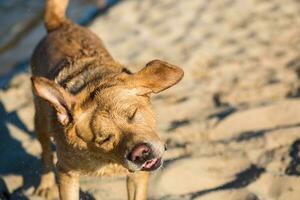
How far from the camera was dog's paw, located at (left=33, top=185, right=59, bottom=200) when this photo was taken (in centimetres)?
479

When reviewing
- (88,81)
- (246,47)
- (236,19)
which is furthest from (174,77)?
(236,19)

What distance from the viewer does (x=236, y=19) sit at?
830 cm

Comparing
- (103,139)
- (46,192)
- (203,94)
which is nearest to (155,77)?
(103,139)

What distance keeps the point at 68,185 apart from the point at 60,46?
133 centimetres

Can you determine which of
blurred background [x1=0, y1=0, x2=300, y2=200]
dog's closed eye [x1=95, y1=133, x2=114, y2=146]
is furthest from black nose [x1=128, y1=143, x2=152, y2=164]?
blurred background [x1=0, y1=0, x2=300, y2=200]

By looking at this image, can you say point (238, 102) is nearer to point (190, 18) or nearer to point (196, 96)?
point (196, 96)

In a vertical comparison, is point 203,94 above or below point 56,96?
below

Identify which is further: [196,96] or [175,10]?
[175,10]

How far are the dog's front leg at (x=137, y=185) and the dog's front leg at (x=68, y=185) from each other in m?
0.38

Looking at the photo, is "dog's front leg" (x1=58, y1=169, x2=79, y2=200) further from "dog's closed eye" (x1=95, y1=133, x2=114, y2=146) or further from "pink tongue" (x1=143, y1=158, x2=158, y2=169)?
"pink tongue" (x1=143, y1=158, x2=158, y2=169)

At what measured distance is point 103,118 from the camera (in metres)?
3.44

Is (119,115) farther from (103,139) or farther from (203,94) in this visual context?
(203,94)

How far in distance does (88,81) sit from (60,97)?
0.43 m

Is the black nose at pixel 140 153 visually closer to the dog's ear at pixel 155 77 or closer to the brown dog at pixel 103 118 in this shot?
the brown dog at pixel 103 118
